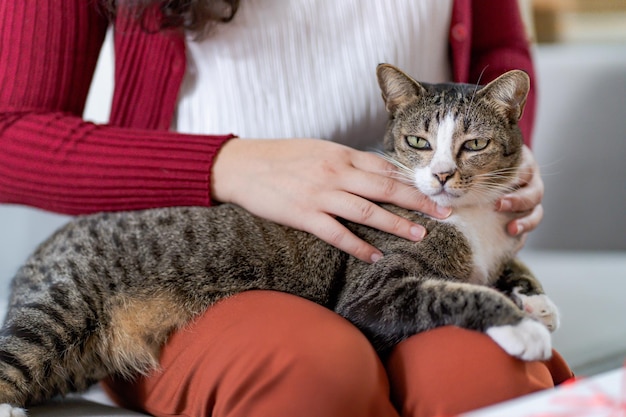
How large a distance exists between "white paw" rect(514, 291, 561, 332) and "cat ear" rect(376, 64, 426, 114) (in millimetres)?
403

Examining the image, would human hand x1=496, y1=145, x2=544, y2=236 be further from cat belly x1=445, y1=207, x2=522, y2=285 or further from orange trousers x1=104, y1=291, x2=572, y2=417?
orange trousers x1=104, y1=291, x2=572, y2=417

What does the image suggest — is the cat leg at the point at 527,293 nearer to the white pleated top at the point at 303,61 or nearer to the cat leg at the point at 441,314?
the cat leg at the point at 441,314

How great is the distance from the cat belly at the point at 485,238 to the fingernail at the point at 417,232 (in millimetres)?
58

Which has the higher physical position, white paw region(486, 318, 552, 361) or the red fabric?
the red fabric

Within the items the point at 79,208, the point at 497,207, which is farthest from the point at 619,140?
the point at 79,208

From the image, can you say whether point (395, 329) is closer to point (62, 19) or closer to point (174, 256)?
point (174, 256)

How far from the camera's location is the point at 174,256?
46.7 inches

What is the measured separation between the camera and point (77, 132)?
123cm

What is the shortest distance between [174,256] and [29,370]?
288 mm

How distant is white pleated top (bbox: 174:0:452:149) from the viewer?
1.34 metres

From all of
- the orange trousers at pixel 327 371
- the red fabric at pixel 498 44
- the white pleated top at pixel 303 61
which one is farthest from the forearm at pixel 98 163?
the red fabric at pixel 498 44

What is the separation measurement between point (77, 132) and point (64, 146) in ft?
0.12

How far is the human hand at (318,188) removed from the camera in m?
1.15

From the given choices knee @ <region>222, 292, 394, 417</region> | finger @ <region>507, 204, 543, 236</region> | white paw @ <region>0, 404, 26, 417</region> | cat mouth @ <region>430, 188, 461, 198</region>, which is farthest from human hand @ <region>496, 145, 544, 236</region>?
→ white paw @ <region>0, 404, 26, 417</region>
